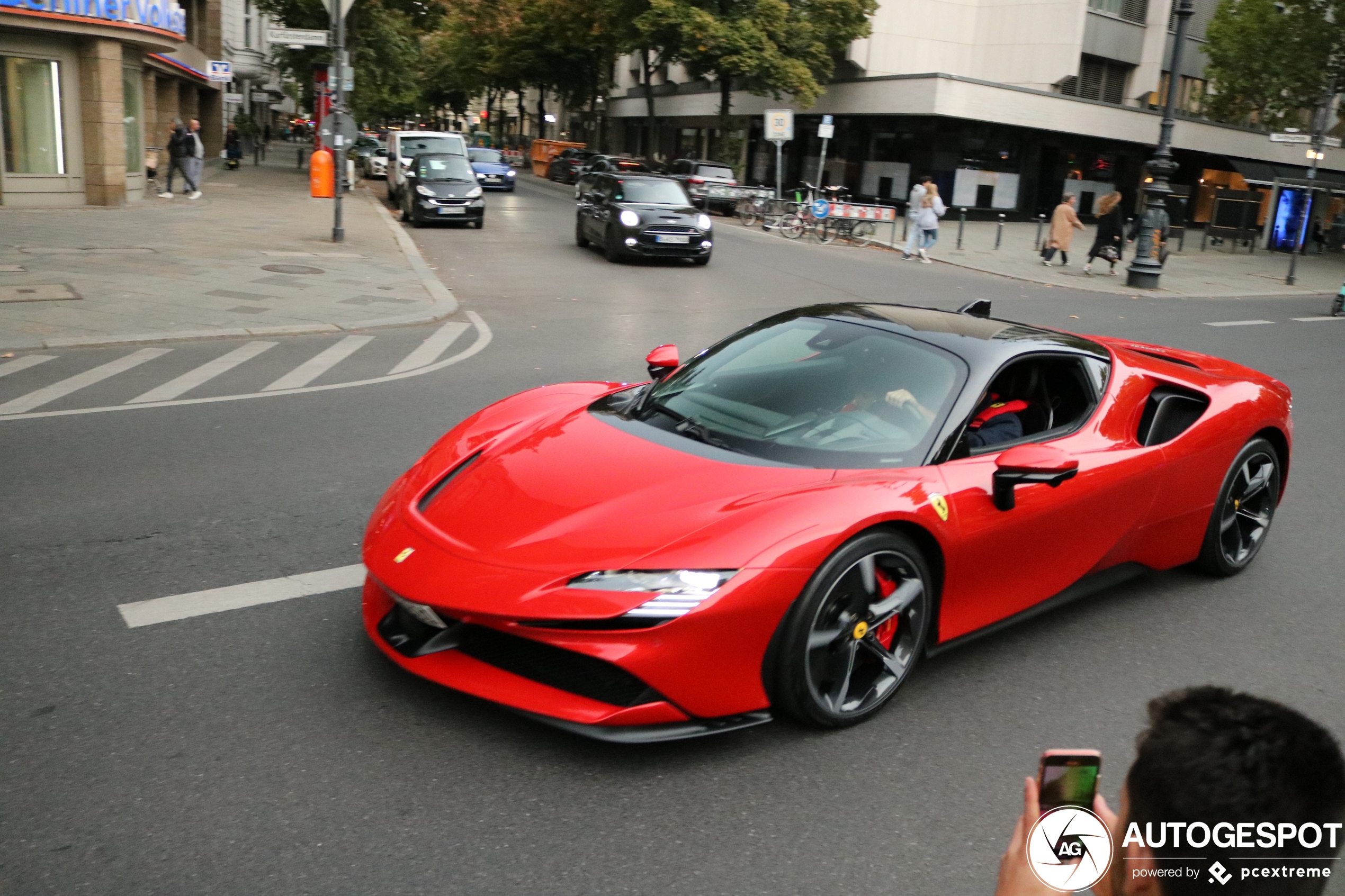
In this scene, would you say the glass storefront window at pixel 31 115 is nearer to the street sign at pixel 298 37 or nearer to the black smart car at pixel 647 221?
the street sign at pixel 298 37

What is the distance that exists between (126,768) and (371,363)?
714 cm

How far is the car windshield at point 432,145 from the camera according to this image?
28.2 metres

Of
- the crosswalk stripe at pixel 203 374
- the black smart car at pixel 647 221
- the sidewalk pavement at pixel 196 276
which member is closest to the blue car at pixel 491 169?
the sidewalk pavement at pixel 196 276

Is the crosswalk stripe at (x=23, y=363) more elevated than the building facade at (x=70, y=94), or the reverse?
the building facade at (x=70, y=94)

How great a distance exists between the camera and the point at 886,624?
384cm

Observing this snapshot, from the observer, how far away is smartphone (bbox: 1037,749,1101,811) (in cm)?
144

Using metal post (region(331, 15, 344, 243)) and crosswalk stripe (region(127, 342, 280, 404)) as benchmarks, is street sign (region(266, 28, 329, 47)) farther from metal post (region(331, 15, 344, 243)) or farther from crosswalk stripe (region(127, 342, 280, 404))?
crosswalk stripe (region(127, 342, 280, 404))

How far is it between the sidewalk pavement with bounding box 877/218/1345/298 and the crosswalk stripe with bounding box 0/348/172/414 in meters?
16.9

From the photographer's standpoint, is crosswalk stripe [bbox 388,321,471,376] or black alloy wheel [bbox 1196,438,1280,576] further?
crosswalk stripe [bbox 388,321,471,376]

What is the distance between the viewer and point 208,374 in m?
9.33

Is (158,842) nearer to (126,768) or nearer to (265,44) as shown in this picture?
(126,768)

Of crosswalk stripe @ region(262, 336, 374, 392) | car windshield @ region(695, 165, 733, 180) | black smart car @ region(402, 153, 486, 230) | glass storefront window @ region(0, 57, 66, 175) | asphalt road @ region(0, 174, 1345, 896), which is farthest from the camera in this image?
car windshield @ region(695, 165, 733, 180)

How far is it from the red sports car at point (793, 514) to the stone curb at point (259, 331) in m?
6.87

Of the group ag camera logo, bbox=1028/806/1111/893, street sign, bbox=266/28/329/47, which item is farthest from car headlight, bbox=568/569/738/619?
street sign, bbox=266/28/329/47
